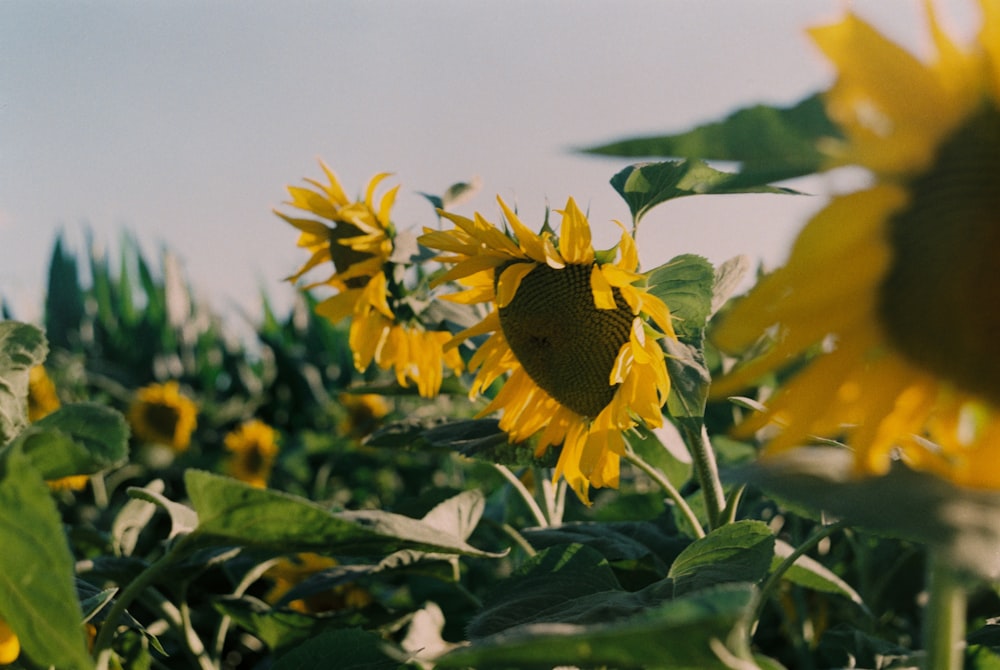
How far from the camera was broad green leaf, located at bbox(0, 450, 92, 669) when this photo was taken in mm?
308

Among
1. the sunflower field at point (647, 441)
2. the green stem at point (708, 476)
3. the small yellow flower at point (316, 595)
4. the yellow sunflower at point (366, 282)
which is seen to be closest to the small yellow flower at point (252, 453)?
the sunflower field at point (647, 441)

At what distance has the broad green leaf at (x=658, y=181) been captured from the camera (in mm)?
504

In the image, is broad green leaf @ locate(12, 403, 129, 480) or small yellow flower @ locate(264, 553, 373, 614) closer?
broad green leaf @ locate(12, 403, 129, 480)

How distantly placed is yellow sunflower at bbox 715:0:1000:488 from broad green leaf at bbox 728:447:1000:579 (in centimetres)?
3

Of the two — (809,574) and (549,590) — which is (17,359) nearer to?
(549,590)

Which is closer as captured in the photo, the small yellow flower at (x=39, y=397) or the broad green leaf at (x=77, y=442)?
the broad green leaf at (x=77, y=442)

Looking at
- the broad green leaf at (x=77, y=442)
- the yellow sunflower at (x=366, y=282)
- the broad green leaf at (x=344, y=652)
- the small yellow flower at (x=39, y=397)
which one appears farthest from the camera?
the small yellow flower at (x=39, y=397)

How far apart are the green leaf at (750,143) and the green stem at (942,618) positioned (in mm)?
121

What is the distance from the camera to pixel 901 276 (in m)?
0.30

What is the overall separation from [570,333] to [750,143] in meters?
0.41

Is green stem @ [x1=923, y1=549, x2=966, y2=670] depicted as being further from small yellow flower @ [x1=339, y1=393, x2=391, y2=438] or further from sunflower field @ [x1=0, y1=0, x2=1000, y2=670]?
small yellow flower @ [x1=339, y1=393, x2=391, y2=438]

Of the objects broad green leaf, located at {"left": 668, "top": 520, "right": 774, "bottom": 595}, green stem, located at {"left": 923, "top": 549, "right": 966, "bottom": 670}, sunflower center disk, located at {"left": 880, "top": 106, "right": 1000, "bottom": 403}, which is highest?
sunflower center disk, located at {"left": 880, "top": 106, "right": 1000, "bottom": 403}

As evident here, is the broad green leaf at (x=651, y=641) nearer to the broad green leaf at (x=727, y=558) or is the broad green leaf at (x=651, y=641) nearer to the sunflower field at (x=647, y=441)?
the sunflower field at (x=647, y=441)

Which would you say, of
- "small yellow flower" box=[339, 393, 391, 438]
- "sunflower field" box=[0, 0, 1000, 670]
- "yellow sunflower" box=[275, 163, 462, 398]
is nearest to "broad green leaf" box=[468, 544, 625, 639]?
"sunflower field" box=[0, 0, 1000, 670]
